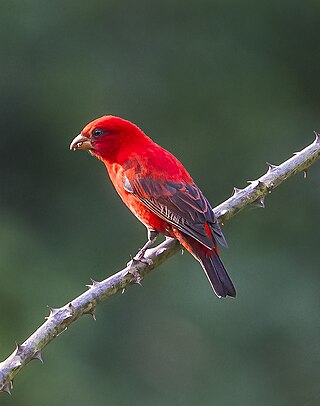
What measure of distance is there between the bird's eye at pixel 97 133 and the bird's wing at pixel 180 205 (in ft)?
0.81

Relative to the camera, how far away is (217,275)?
14.4 feet

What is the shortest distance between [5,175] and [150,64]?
1.74 meters

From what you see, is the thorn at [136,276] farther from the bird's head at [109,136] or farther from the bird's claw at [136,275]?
the bird's head at [109,136]

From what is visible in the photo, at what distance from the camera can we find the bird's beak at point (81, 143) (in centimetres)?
487

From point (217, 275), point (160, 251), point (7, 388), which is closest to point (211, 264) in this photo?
point (217, 275)

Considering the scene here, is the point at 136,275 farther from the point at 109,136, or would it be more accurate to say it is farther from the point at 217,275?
the point at 109,136

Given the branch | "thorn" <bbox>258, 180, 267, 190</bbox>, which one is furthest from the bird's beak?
"thorn" <bbox>258, 180, 267, 190</bbox>

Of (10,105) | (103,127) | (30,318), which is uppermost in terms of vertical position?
(103,127)

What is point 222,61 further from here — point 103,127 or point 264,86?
point 103,127

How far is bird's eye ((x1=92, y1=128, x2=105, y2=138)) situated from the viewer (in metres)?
4.90

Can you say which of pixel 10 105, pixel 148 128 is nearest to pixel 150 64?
pixel 148 128

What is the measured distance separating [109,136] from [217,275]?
36.3 inches

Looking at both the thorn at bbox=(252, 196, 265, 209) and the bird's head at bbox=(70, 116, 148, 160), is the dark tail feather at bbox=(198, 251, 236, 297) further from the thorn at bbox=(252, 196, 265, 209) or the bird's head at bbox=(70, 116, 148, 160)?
the bird's head at bbox=(70, 116, 148, 160)

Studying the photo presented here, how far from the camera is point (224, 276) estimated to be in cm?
438
